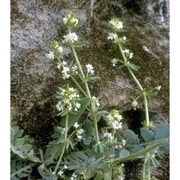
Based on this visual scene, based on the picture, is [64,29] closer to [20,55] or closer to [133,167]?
[20,55]

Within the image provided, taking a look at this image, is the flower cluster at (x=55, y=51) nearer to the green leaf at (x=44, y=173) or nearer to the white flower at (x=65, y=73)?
the white flower at (x=65, y=73)

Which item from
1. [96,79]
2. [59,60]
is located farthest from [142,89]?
[59,60]

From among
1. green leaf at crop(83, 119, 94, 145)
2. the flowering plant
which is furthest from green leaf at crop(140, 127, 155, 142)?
green leaf at crop(83, 119, 94, 145)

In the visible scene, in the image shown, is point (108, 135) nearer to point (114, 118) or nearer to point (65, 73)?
point (114, 118)

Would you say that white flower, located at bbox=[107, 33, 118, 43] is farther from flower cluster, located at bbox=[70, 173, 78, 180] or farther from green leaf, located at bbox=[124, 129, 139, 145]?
flower cluster, located at bbox=[70, 173, 78, 180]

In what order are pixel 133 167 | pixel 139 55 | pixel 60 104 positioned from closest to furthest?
pixel 60 104
pixel 133 167
pixel 139 55

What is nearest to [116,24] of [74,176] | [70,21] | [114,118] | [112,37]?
[112,37]
